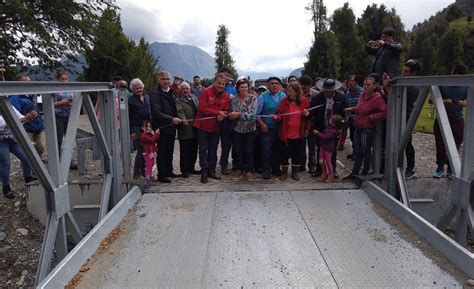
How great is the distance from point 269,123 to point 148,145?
71.4 inches

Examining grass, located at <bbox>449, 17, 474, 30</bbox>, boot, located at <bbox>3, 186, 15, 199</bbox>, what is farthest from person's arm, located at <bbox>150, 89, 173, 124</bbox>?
grass, located at <bbox>449, 17, 474, 30</bbox>

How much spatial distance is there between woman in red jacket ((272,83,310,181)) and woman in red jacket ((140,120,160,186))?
179 cm

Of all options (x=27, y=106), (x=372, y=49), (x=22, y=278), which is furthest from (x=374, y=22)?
(x=22, y=278)

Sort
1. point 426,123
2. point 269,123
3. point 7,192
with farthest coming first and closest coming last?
point 426,123 < point 7,192 < point 269,123

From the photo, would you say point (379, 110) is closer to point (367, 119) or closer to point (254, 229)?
point (367, 119)

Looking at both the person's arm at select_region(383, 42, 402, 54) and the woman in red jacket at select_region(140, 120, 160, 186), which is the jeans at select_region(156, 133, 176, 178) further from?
the person's arm at select_region(383, 42, 402, 54)

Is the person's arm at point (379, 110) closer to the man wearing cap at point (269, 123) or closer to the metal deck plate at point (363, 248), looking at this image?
the metal deck plate at point (363, 248)

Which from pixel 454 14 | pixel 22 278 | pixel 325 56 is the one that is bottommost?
pixel 22 278

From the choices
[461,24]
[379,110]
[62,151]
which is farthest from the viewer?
[461,24]

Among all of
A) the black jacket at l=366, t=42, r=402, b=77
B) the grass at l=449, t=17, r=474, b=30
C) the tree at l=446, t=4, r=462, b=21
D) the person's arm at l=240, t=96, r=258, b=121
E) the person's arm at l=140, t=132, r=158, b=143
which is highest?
the tree at l=446, t=4, r=462, b=21

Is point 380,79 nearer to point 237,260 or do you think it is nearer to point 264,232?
point 264,232

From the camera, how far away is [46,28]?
1488cm

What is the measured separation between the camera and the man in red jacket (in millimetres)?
5438

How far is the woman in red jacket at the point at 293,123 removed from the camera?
17.7 ft
